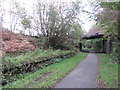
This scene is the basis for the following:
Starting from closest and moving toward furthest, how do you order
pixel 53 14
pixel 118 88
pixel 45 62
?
pixel 118 88, pixel 45 62, pixel 53 14

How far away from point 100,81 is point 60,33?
8.12 m

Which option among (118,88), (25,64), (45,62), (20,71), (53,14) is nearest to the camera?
(118,88)

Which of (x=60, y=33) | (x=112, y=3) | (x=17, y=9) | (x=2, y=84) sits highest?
(x=17, y=9)

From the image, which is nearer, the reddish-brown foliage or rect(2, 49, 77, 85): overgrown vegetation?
rect(2, 49, 77, 85): overgrown vegetation

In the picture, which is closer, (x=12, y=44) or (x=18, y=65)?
(x=18, y=65)

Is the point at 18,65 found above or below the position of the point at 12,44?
below

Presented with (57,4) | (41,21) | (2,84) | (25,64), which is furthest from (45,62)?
(57,4)

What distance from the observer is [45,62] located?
867 centimetres

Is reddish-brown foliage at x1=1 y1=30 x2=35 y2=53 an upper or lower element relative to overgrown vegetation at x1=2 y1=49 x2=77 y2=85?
upper

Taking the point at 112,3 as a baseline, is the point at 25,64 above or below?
below

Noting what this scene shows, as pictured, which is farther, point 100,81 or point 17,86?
point 100,81

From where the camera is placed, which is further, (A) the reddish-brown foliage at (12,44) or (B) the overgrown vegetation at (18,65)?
(A) the reddish-brown foliage at (12,44)

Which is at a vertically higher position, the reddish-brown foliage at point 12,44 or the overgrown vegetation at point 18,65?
the reddish-brown foliage at point 12,44

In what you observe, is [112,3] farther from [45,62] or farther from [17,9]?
[17,9]
